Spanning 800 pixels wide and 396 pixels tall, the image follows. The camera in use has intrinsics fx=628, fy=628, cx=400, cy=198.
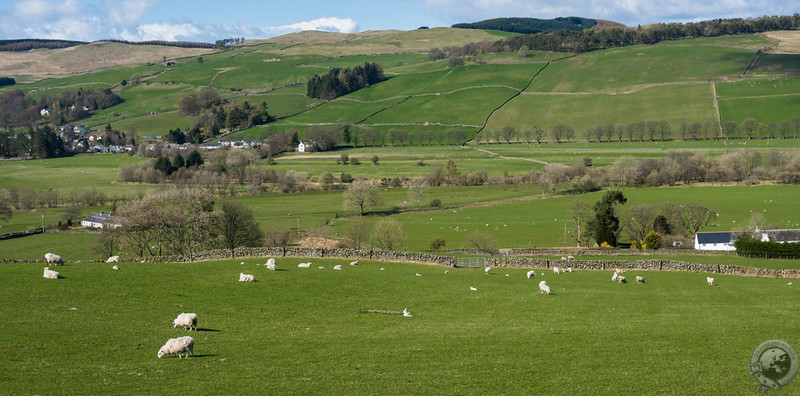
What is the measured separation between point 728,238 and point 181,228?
56618 millimetres

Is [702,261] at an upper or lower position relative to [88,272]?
lower

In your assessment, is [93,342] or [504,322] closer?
[93,342]

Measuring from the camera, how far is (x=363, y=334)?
22016mm

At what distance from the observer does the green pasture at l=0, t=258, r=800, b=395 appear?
53.4 ft

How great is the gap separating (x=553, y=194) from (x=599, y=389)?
9216 centimetres

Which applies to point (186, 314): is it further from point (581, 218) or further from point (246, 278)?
point (581, 218)

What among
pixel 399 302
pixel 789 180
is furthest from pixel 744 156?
pixel 399 302

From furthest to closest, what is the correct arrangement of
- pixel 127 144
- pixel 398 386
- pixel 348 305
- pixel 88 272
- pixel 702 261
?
pixel 127 144, pixel 702 261, pixel 88 272, pixel 348 305, pixel 398 386

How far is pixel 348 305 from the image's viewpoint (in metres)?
27.3

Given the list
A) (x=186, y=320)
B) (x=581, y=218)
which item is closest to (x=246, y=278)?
(x=186, y=320)

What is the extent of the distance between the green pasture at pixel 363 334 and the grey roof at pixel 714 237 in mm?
32069

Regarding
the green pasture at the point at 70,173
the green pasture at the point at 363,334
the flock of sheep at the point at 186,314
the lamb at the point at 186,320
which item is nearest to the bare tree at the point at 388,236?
the flock of sheep at the point at 186,314

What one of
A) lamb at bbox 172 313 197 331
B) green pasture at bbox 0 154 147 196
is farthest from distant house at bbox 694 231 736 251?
green pasture at bbox 0 154 147 196

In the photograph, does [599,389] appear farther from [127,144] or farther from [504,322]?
[127,144]
